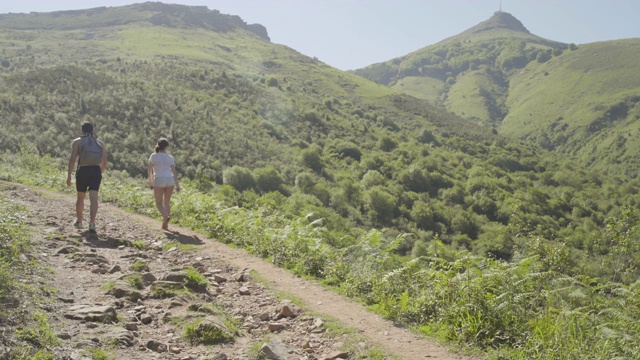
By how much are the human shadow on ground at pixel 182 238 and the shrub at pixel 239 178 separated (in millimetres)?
41324

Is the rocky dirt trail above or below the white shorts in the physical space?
below

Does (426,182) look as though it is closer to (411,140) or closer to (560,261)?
(411,140)

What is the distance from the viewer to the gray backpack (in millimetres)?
9297

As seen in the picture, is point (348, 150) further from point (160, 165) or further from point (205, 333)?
point (205, 333)

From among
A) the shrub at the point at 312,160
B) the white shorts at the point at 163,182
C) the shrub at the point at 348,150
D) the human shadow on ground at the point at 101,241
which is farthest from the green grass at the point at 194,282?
the shrub at the point at 348,150

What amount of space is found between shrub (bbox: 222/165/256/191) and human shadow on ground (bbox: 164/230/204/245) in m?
41.3

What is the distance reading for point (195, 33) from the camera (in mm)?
182875

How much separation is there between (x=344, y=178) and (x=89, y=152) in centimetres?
Result: 6099

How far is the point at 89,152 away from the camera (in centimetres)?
930

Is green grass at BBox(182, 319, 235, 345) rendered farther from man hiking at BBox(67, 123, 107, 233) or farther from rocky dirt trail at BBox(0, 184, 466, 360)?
man hiking at BBox(67, 123, 107, 233)

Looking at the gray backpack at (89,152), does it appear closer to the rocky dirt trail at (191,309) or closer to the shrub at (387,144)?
the rocky dirt trail at (191,309)

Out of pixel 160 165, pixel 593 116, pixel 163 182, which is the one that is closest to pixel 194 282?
pixel 163 182

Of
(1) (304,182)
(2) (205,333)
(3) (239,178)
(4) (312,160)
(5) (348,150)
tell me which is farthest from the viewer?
(5) (348,150)

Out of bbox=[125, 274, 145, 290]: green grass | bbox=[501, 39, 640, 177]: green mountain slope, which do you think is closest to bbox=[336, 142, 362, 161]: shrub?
bbox=[125, 274, 145, 290]: green grass
